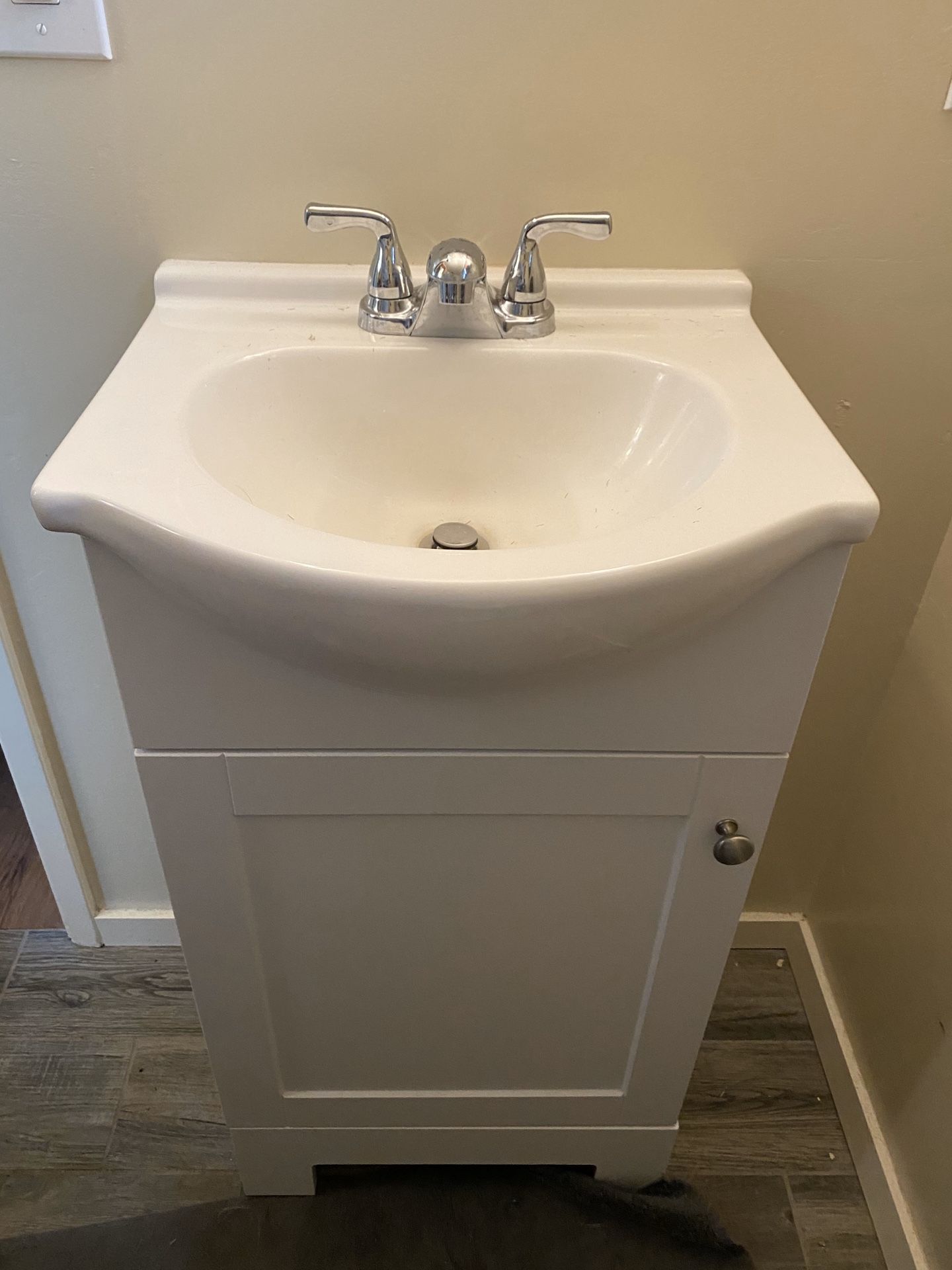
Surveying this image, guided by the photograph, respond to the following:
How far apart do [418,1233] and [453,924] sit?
0.46 m

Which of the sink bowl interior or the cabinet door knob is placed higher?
the sink bowl interior

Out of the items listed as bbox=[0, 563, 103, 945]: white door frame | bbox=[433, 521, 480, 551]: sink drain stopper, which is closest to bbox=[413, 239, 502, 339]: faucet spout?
bbox=[433, 521, 480, 551]: sink drain stopper

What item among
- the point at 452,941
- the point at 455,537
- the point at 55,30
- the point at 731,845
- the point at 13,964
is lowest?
the point at 13,964

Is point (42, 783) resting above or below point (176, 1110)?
above

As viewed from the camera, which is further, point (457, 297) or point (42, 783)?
point (42, 783)

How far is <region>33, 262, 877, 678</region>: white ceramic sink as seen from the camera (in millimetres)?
521

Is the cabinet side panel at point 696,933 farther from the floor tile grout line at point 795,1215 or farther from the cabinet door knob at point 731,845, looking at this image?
the floor tile grout line at point 795,1215

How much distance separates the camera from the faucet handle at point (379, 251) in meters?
0.70

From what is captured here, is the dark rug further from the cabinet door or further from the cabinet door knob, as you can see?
the cabinet door knob

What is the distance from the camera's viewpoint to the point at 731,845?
2.34ft

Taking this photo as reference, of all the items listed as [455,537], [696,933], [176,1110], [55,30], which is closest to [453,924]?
[696,933]

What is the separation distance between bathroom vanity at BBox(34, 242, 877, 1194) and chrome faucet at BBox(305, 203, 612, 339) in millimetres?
22

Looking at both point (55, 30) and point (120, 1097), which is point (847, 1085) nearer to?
point (120, 1097)

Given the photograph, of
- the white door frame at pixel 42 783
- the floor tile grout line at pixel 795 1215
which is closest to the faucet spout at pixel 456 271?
the white door frame at pixel 42 783
